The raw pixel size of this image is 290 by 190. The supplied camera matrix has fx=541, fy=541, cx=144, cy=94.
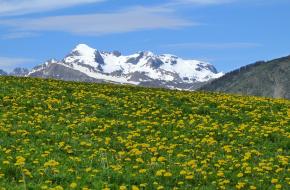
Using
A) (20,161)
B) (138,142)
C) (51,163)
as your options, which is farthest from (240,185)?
(138,142)

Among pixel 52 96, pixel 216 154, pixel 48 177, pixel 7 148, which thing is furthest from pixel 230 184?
pixel 52 96

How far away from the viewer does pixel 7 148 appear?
59.3ft

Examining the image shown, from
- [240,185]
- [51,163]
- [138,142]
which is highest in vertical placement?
[138,142]

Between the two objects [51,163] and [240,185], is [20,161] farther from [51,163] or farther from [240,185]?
[240,185]

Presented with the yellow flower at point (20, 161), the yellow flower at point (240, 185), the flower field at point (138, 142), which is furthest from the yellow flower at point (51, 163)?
the yellow flower at point (240, 185)

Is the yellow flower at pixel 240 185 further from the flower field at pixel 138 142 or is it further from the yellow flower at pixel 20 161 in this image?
the yellow flower at pixel 20 161

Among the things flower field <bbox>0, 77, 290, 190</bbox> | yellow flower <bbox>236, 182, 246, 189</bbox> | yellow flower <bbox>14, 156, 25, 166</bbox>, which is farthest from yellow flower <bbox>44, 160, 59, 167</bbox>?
yellow flower <bbox>236, 182, 246, 189</bbox>

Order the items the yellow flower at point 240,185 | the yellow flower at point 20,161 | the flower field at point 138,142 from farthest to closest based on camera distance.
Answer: the yellow flower at point 20,161 < the flower field at point 138,142 < the yellow flower at point 240,185

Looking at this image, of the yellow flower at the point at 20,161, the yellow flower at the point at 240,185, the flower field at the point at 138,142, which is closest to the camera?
the yellow flower at the point at 240,185

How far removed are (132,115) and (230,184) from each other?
10401 millimetres

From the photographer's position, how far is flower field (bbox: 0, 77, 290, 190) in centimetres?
1502

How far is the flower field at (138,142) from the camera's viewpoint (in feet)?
49.3

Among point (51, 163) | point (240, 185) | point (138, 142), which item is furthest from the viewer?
point (138, 142)

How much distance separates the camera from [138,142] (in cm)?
2011
